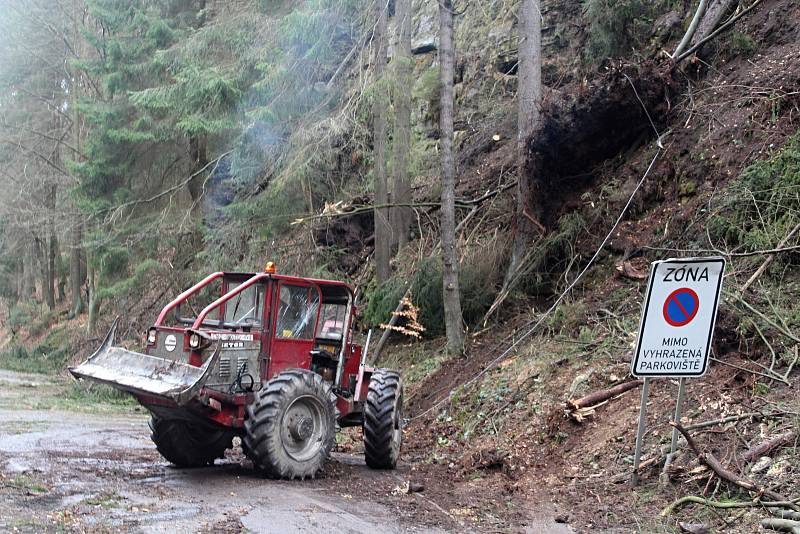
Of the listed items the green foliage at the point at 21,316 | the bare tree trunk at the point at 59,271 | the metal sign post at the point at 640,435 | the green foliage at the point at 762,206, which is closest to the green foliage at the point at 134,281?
the bare tree trunk at the point at 59,271

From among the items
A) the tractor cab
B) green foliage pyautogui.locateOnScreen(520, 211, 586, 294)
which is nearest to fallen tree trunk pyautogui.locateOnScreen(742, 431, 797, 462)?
the tractor cab

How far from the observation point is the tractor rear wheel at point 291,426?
332 inches

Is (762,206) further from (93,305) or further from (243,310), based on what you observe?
(93,305)

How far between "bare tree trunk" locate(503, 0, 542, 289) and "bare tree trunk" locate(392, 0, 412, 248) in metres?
2.56

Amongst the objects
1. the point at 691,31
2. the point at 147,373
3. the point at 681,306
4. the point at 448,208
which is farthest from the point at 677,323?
the point at 691,31

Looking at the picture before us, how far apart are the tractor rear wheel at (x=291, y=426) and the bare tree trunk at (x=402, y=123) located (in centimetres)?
893

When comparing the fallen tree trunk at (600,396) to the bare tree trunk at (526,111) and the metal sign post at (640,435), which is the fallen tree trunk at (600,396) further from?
the bare tree trunk at (526,111)

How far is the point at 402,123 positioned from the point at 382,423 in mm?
9050

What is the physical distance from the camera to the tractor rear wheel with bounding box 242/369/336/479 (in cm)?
845

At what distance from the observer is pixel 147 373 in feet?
27.5

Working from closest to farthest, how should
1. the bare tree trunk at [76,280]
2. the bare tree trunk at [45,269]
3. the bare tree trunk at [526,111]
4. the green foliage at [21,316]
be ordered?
the bare tree trunk at [526,111], the bare tree trunk at [76,280], the green foliage at [21,316], the bare tree trunk at [45,269]

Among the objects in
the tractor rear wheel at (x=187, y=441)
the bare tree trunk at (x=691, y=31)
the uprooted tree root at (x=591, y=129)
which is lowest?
the tractor rear wheel at (x=187, y=441)

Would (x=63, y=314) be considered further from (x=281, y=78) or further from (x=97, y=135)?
(x=281, y=78)

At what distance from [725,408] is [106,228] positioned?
2083 centimetres
